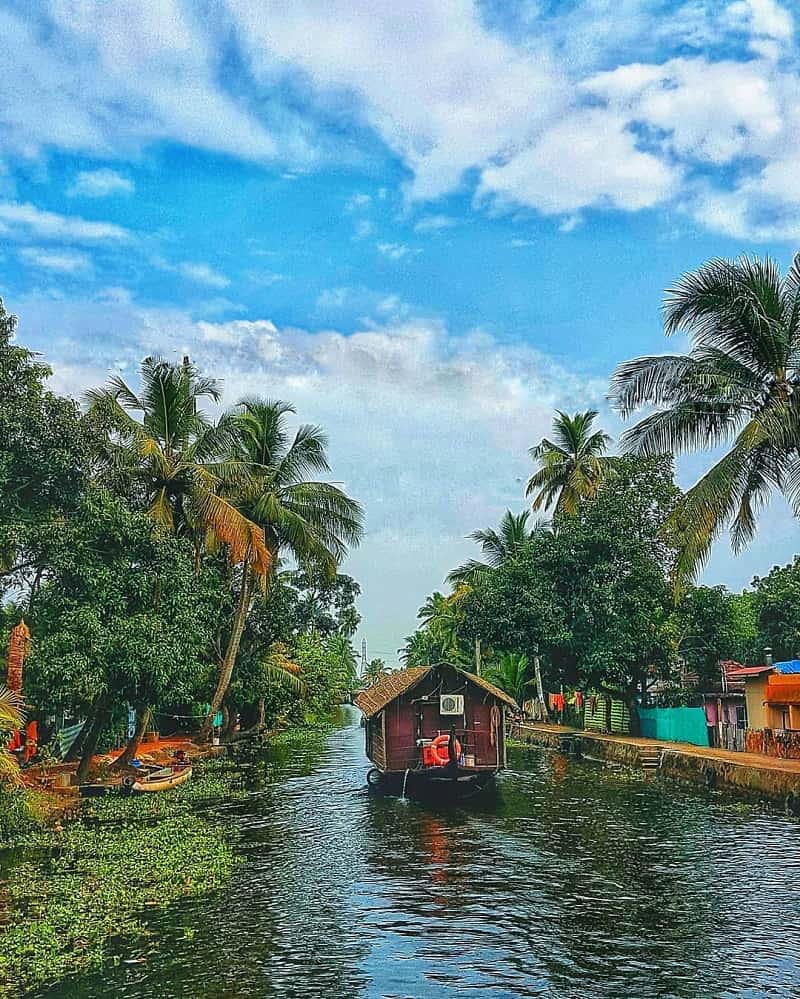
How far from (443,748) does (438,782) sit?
77 centimetres

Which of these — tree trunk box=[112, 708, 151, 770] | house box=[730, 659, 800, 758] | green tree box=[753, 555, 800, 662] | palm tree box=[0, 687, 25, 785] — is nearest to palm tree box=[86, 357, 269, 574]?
tree trunk box=[112, 708, 151, 770]

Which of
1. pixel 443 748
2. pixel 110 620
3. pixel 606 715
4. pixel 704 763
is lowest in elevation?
pixel 704 763

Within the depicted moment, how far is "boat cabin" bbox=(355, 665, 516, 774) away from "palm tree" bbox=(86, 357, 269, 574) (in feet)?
20.1

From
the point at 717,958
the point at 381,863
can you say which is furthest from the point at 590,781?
the point at 717,958

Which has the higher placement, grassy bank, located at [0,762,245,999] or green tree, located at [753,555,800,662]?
green tree, located at [753,555,800,662]

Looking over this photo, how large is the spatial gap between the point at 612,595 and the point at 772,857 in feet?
58.2

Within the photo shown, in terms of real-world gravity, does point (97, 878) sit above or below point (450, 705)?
below

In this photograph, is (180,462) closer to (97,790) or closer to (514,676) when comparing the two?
(97,790)

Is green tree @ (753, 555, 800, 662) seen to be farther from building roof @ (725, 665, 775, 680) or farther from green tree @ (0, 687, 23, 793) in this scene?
green tree @ (0, 687, 23, 793)

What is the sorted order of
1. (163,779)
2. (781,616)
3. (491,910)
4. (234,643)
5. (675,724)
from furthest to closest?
(781,616) → (675,724) → (234,643) → (163,779) → (491,910)

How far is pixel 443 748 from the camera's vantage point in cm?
2109

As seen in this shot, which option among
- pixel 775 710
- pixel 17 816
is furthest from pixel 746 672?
pixel 17 816

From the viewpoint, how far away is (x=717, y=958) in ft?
31.8

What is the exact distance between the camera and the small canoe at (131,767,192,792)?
20.2 m
